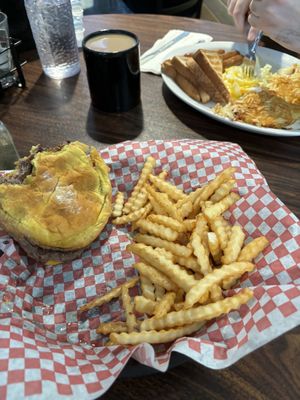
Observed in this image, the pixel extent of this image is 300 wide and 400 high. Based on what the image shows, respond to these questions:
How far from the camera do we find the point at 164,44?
185 centimetres

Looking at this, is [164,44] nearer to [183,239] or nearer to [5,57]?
[5,57]

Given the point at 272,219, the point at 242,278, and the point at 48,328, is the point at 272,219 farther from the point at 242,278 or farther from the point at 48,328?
the point at 48,328

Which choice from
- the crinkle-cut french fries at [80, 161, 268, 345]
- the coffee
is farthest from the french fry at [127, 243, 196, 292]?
the coffee

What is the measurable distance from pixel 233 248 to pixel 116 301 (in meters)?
0.32

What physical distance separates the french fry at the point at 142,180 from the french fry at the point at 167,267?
22 centimetres

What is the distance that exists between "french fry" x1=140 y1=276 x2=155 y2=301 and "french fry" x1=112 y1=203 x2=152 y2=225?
0.19 m

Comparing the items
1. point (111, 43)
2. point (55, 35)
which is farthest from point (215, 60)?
point (55, 35)

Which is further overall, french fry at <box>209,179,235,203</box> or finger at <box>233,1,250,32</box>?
finger at <box>233,1,250,32</box>

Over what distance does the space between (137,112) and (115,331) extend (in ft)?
3.20

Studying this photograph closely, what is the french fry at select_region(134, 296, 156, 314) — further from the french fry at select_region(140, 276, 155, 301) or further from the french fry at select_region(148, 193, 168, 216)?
the french fry at select_region(148, 193, 168, 216)

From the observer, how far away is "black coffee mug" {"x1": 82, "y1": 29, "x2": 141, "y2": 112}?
1.32m

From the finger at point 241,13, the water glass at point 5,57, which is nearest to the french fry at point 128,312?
the water glass at point 5,57

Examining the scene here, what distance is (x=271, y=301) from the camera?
2.41 ft

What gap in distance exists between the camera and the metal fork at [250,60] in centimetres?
166
